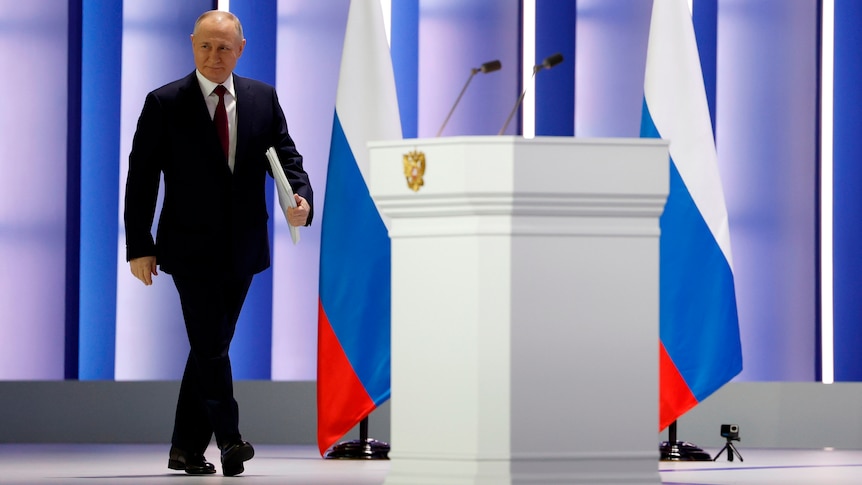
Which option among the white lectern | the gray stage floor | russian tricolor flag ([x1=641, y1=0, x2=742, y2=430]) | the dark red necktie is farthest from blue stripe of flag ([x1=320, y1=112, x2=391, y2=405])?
the white lectern

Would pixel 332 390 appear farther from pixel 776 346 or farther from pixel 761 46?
pixel 761 46

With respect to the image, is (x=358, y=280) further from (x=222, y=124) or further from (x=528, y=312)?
(x=528, y=312)

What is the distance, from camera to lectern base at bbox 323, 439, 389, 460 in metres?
4.69

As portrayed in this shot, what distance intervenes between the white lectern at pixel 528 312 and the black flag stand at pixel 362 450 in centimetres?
169

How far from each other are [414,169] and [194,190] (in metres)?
1.24

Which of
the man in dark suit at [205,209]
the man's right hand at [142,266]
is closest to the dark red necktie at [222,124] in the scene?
the man in dark suit at [205,209]

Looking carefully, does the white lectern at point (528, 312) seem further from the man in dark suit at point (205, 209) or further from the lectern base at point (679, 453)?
the lectern base at point (679, 453)

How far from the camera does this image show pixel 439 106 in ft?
18.3

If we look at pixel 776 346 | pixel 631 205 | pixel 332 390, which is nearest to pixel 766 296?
pixel 776 346

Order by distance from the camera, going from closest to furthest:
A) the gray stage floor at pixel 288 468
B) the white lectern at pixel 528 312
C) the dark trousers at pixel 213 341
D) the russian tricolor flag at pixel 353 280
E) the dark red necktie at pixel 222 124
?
the white lectern at pixel 528 312 → the gray stage floor at pixel 288 468 → the dark trousers at pixel 213 341 → the dark red necktie at pixel 222 124 → the russian tricolor flag at pixel 353 280

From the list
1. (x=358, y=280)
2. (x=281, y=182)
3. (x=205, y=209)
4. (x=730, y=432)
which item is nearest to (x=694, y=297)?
(x=730, y=432)

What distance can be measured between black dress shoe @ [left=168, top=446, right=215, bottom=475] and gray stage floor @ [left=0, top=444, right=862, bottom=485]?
3cm

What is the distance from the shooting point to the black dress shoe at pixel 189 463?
405cm

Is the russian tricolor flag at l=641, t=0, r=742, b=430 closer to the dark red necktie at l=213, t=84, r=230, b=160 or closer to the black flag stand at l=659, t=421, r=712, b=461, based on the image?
the black flag stand at l=659, t=421, r=712, b=461
